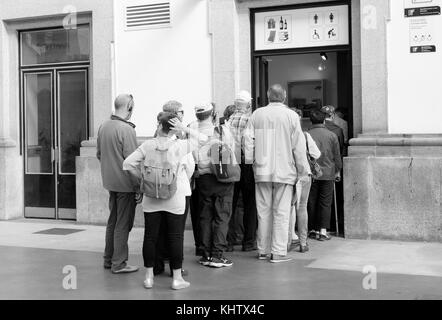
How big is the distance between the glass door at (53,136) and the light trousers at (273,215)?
476 cm

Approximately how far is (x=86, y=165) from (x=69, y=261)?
311cm

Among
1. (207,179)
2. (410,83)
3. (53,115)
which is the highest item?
(410,83)

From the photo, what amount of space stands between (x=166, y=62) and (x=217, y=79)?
0.98 meters

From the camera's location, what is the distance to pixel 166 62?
1031cm

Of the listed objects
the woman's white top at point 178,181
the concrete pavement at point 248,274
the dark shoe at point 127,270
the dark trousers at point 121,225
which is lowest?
the concrete pavement at point 248,274

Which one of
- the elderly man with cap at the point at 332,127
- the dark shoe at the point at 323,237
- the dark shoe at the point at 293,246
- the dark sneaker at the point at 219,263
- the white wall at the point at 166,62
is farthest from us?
the white wall at the point at 166,62

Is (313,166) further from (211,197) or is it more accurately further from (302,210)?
(211,197)

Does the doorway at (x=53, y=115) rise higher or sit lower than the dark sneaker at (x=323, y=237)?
higher

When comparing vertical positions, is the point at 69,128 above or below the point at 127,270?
above

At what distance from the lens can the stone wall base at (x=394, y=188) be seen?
27.9 feet

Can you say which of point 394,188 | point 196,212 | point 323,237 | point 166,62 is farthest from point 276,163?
point 166,62

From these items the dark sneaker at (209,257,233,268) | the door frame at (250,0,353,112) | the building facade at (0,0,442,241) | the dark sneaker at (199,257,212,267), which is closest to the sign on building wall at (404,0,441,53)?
the building facade at (0,0,442,241)

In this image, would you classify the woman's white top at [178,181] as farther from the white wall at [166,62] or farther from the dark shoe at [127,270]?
the white wall at [166,62]

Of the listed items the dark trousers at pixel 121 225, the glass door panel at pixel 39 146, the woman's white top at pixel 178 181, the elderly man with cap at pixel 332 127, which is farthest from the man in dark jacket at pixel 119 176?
the glass door panel at pixel 39 146
